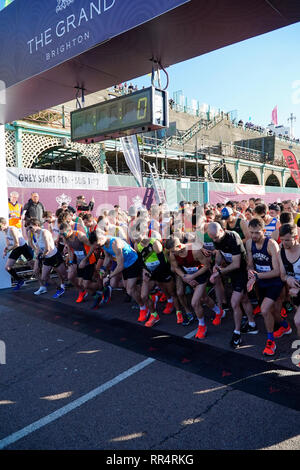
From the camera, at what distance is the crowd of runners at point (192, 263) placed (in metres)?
4.41

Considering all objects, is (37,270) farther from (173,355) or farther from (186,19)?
(186,19)

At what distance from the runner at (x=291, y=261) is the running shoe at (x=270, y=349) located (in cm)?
41

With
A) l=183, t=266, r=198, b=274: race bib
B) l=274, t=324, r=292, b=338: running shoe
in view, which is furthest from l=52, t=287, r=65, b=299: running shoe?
l=274, t=324, r=292, b=338: running shoe

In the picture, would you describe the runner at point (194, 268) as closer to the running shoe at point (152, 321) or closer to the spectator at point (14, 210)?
the running shoe at point (152, 321)

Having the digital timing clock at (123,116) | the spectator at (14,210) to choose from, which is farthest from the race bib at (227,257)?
the spectator at (14,210)

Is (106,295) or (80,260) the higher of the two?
(80,260)

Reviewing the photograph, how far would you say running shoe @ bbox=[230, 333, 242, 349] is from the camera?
4.56 meters

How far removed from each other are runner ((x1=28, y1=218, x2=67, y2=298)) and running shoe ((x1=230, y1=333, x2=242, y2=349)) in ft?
14.4

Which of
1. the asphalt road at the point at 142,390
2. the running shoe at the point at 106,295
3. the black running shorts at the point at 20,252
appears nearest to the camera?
the asphalt road at the point at 142,390

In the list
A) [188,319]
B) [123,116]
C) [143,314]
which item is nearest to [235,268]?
[188,319]

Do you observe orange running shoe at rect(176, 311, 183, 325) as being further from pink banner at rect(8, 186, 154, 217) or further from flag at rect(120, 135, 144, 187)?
flag at rect(120, 135, 144, 187)

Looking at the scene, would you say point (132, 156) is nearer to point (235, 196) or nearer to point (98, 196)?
point (98, 196)

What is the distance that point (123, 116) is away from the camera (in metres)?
5.50

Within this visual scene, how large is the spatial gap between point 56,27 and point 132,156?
9.81m
